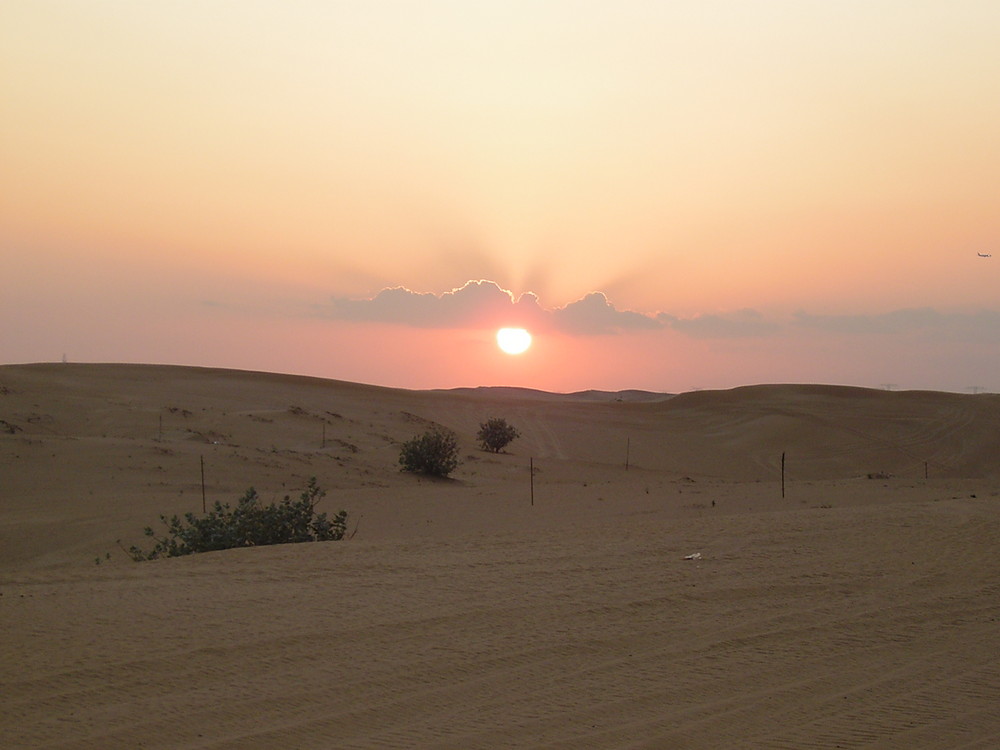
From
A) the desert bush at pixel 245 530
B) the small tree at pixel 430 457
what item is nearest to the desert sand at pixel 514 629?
the desert bush at pixel 245 530

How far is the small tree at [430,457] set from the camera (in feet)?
102

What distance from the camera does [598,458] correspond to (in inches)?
1989

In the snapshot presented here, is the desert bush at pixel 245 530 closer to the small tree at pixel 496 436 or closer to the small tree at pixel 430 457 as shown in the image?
the small tree at pixel 430 457

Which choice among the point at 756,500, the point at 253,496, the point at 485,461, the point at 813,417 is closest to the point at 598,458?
the point at 485,461

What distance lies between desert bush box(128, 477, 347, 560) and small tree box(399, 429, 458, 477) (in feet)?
49.7

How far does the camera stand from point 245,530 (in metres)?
14.5

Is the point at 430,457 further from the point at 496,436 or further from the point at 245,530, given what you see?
the point at 245,530

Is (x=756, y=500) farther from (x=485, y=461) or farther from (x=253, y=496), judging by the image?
(x=485, y=461)

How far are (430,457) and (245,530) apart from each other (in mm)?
16512

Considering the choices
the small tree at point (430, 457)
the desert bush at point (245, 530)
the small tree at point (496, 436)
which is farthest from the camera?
the small tree at point (496, 436)

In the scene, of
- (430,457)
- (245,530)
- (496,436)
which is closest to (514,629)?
(245,530)

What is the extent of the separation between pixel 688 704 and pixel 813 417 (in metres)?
59.2

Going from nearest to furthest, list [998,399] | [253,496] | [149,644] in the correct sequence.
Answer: [149,644]
[253,496]
[998,399]

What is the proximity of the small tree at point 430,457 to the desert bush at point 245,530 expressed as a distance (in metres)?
15.1
